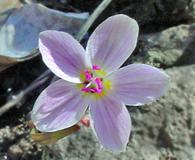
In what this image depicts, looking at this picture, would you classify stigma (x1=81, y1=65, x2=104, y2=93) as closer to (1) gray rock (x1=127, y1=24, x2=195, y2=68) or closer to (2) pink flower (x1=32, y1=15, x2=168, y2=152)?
(2) pink flower (x1=32, y1=15, x2=168, y2=152)

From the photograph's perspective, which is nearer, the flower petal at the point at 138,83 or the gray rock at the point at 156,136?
the flower petal at the point at 138,83

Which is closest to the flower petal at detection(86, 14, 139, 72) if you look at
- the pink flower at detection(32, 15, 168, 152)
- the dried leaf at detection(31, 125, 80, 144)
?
the pink flower at detection(32, 15, 168, 152)

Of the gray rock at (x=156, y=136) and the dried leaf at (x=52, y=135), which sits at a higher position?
the dried leaf at (x=52, y=135)

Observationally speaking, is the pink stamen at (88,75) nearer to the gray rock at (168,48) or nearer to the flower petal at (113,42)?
the flower petal at (113,42)

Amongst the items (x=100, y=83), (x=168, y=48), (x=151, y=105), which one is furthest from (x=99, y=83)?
(x=168, y=48)

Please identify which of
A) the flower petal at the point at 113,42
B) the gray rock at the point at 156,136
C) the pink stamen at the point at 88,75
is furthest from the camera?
the gray rock at the point at 156,136

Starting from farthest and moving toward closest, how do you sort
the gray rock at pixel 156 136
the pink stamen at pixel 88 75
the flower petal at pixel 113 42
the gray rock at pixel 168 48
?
1. the gray rock at pixel 168 48
2. the gray rock at pixel 156 136
3. the pink stamen at pixel 88 75
4. the flower petal at pixel 113 42

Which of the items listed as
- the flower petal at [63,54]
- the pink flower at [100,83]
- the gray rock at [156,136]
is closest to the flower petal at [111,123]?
the pink flower at [100,83]
